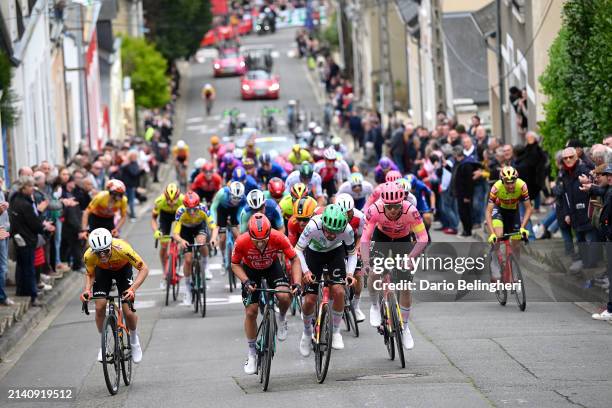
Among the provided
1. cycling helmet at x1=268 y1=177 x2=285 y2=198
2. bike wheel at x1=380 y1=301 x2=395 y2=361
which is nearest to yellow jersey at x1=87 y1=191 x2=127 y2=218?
cycling helmet at x1=268 y1=177 x2=285 y2=198

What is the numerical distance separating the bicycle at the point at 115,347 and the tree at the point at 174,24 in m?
60.6

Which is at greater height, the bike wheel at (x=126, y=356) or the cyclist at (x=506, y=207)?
the cyclist at (x=506, y=207)

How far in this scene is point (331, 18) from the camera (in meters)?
86.2

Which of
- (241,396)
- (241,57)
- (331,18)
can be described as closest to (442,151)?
(241,396)

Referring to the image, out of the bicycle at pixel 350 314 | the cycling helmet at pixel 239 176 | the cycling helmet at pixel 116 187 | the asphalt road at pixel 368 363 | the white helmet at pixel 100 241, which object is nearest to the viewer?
the asphalt road at pixel 368 363

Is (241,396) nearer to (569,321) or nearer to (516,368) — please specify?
(516,368)

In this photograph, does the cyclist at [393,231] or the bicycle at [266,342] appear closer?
the bicycle at [266,342]

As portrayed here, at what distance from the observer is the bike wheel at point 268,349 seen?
13289 millimetres

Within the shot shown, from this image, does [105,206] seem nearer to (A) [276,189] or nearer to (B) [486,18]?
(A) [276,189]

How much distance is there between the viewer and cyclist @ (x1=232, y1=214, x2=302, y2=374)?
1370 cm

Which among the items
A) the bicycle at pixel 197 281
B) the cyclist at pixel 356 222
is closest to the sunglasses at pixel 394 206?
the cyclist at pixel 356 222

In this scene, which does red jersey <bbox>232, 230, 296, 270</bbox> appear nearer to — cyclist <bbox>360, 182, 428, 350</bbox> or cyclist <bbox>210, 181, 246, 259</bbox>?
cyclist <bbox>360, 182, 428, 350</bbox>

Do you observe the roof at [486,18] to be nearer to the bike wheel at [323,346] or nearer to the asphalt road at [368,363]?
the asphalt road at [368,363]

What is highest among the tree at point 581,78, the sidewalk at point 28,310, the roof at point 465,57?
the roof at point 465,57
